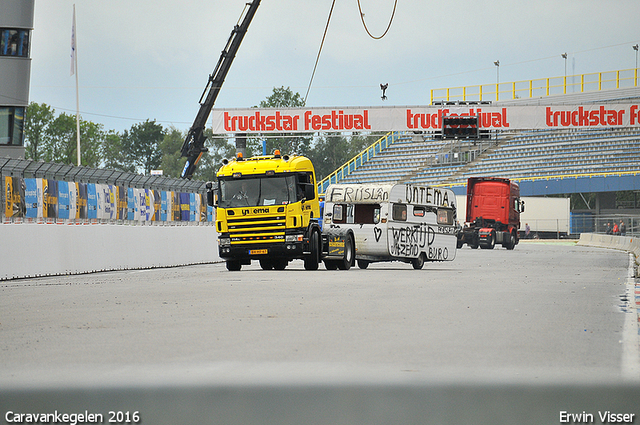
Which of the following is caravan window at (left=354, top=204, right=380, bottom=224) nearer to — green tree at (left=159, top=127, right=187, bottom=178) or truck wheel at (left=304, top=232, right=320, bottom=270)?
truck wheel at (left=304, top=232, right=320, bottom=270)

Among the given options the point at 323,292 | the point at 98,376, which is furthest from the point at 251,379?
the point at 323,292

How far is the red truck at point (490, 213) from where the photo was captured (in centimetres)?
4731

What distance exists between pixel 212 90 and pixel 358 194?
28.1m

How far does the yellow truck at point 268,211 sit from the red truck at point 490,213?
2595 cm

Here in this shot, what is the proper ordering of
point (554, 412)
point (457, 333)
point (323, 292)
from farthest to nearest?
point (323, 292)
point (457, 333)
point (554, 412)

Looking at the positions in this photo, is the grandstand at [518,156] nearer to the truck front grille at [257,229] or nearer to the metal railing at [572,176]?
the metal railing at [572,176]

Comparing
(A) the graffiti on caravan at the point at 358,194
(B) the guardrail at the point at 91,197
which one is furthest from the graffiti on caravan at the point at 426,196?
(B) the guardrail at the point at 91,197

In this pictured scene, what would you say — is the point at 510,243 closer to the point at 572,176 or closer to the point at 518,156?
the point at 572,176

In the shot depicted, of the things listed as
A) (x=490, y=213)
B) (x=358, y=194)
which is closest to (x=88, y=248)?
(x=358, y=194)

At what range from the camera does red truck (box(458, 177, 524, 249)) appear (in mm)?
47312

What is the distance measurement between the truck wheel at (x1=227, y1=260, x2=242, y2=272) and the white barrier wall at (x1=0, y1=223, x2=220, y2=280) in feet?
7.24

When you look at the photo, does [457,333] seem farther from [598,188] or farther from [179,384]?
[598,188]

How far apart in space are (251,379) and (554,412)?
2082 millimetres

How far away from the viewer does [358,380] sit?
5898 mm
